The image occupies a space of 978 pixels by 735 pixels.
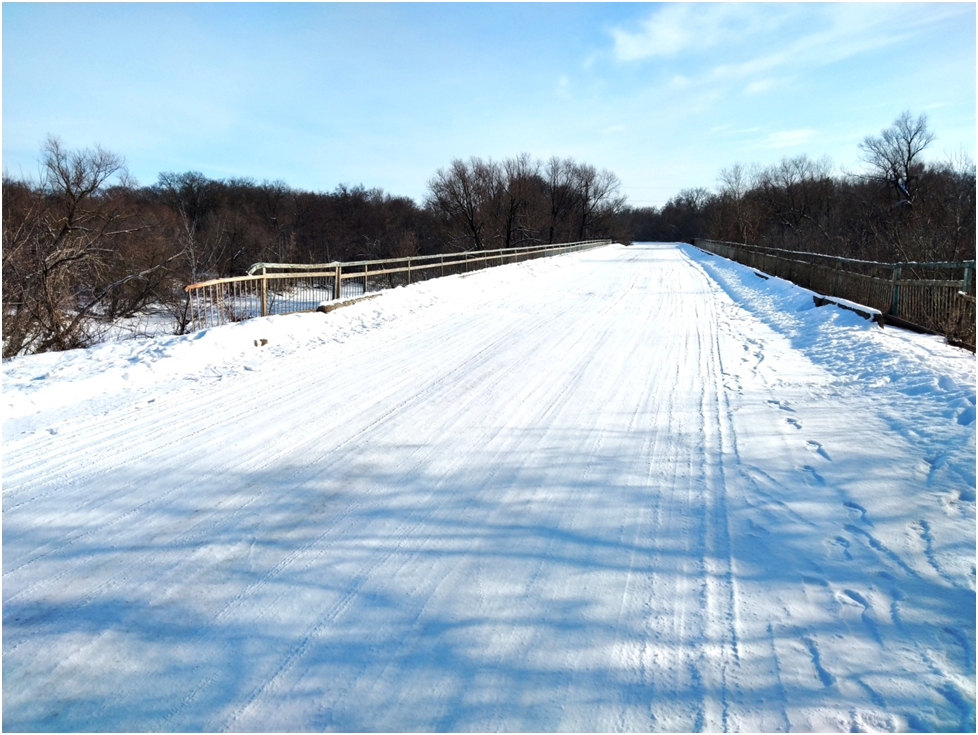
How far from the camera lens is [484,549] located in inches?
133

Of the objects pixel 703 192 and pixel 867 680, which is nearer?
pixel 867 680

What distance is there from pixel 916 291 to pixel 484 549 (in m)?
9.83

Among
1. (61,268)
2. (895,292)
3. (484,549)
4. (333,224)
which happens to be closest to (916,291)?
(895,292)

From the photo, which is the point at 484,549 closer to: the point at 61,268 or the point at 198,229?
the point at 61,268

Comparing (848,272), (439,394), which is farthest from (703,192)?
(439,394)

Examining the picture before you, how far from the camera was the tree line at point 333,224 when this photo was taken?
1223 cm

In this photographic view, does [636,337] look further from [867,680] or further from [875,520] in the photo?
[867,680]

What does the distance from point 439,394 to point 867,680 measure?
4772 millimetres

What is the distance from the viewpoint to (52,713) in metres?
2.21

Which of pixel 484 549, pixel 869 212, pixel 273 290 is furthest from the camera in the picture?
pixel 869 212

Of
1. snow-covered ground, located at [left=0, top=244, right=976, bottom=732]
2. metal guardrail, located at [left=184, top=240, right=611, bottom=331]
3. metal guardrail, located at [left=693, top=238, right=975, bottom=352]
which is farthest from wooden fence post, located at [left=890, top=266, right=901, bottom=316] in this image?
metal guardrail, located at [left=184, top=240, right=611, bottom=331]

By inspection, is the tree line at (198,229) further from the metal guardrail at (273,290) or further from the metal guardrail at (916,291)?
the metal guardrail at (916,291)

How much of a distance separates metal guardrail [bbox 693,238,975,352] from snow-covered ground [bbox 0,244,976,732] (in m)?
1.72

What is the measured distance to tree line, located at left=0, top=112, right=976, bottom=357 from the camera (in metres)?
12.2
